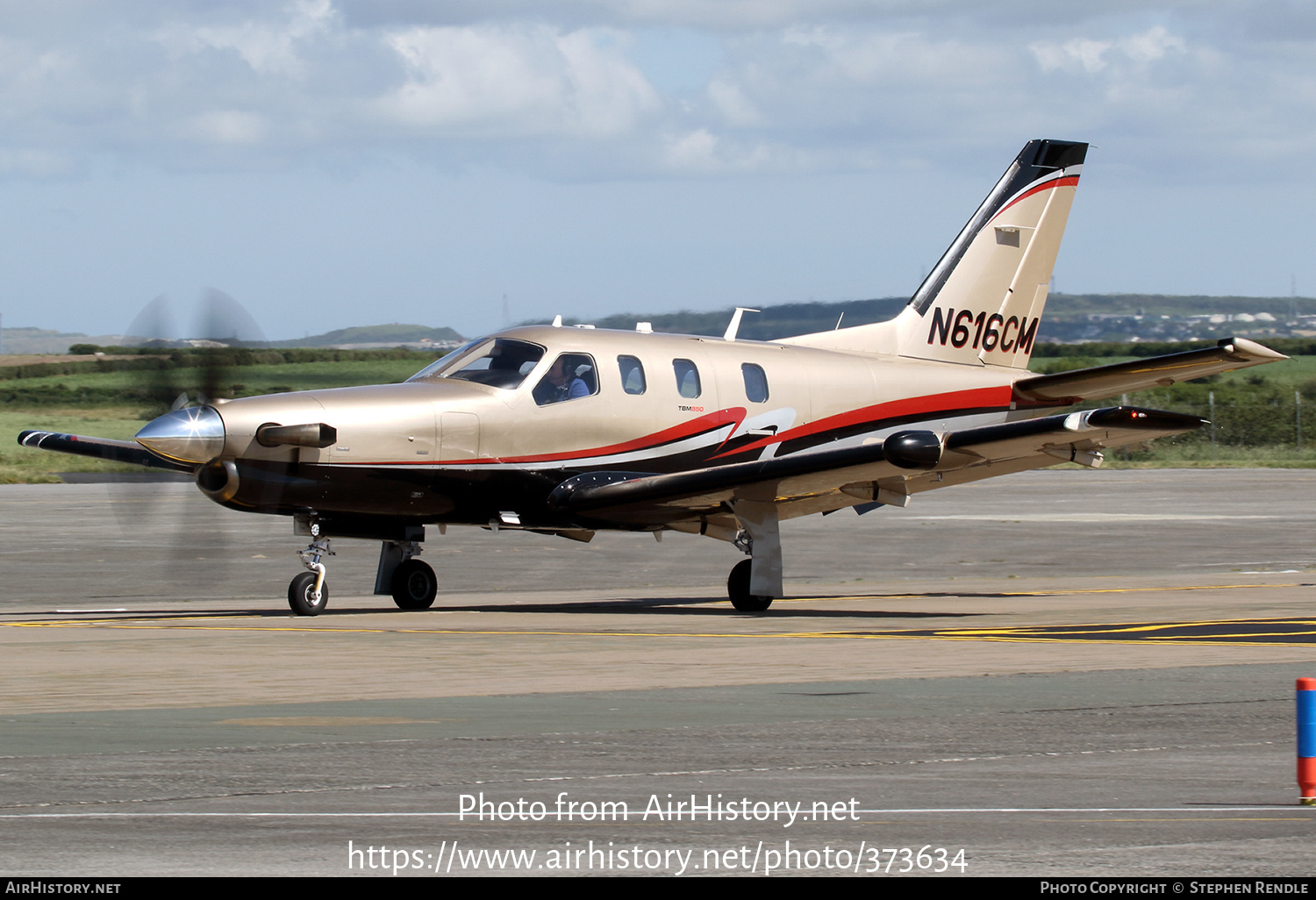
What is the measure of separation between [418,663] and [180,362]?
6.28 meters

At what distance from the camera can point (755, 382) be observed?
22.0 m

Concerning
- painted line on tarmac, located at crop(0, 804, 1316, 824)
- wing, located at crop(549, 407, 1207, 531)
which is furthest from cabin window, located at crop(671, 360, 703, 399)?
painted line on tarmac, located at crop(0, 804, 1316, 824)

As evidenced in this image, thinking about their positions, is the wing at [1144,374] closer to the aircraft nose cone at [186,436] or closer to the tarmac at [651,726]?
the tarmac at [651,726]

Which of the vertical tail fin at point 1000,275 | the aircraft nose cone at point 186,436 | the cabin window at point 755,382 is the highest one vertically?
the vertical tail fin at point 1000,275

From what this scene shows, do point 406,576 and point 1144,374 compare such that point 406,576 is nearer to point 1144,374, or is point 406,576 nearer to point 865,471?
point 865,471

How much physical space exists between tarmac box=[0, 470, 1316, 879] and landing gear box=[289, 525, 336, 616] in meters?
0.33

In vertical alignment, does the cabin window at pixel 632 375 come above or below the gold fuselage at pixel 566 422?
above

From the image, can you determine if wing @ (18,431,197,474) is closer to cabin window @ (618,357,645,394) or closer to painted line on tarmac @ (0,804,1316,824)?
cabin window @ (618,357,645,394)

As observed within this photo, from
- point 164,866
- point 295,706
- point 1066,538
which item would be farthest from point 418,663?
point 1066,538

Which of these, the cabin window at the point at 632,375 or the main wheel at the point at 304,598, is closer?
the main wheel at the point at 304,598

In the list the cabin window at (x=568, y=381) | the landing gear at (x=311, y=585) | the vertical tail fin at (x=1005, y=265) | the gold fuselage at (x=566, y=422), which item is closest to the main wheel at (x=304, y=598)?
the landing gear at (x=311, y=585)

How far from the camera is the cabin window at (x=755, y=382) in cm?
2197

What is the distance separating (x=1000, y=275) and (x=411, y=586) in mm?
9737

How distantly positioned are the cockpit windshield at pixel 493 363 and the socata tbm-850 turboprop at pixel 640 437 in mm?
23
